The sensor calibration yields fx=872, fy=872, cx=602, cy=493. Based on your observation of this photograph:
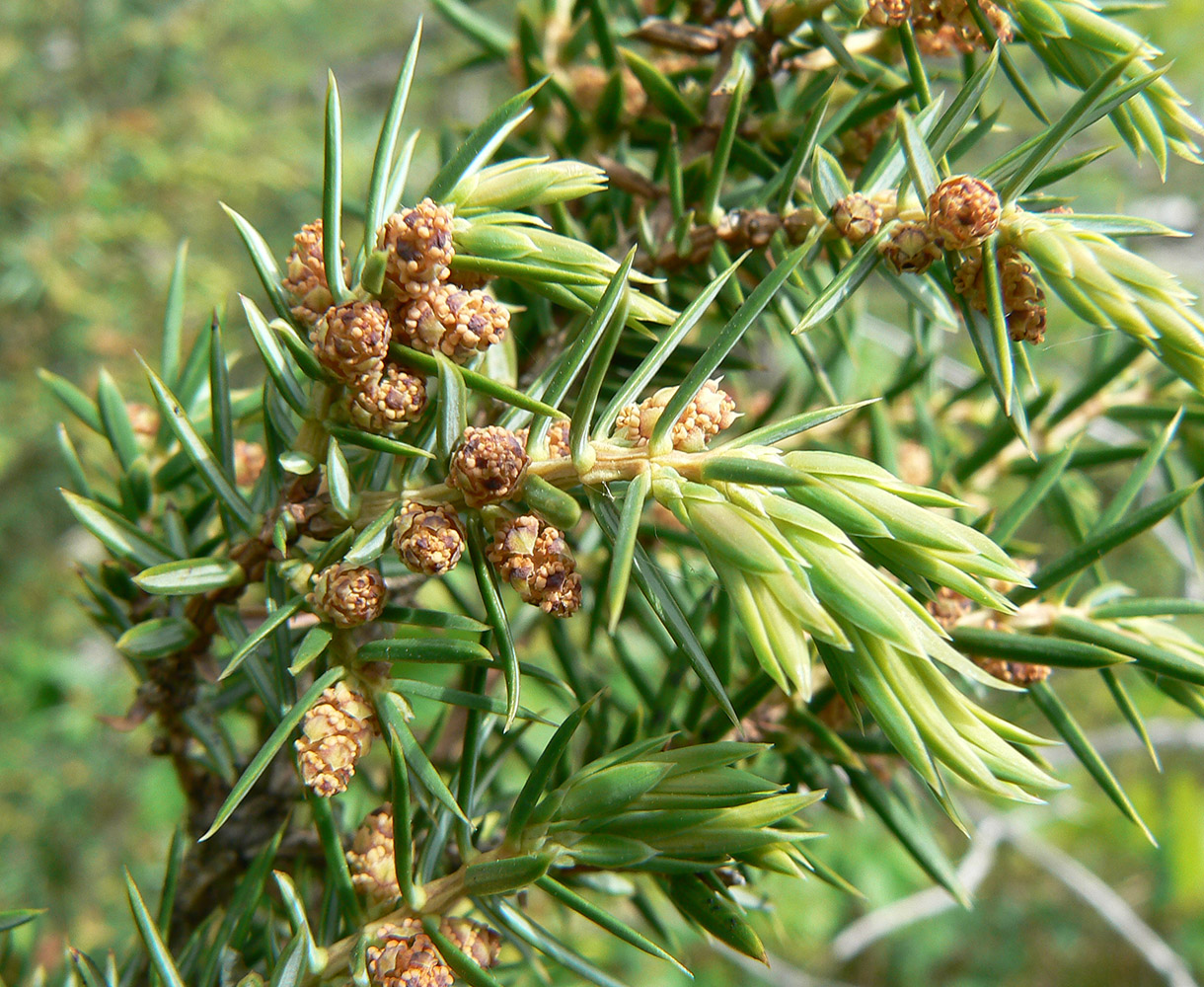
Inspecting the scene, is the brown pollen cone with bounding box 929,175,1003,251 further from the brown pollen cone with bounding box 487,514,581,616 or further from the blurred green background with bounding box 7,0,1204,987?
the blurred green background with bounding box 7,0,1204,987

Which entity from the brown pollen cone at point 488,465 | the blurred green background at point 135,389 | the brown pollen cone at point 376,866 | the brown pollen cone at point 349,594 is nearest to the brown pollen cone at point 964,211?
the brown pollen cone at point 488,465

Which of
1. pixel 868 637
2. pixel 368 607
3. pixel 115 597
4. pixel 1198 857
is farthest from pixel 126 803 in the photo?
pixel 1198 857

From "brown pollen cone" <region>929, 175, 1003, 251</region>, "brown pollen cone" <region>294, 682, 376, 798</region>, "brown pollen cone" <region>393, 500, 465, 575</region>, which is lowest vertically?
"brown pollen cone" <region>294, 682, 376, 798</region>

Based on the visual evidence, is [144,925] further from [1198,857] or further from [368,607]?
[1198,857]

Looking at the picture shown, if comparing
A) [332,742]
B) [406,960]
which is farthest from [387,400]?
[406,960]

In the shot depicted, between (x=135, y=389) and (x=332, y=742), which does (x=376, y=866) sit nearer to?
(x=332, y=742)


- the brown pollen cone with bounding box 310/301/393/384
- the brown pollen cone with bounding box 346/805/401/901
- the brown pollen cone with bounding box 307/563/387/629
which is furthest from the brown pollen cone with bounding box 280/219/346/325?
the brown pollen cone with bounding box 346/805/401/901

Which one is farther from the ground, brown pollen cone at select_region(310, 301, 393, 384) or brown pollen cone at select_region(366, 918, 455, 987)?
brown pollen cone at select_region(310, 301, 393, 384)

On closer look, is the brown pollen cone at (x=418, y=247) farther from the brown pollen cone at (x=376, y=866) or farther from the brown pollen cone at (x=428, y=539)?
the brown pollen cone at (x=376, y=866)
